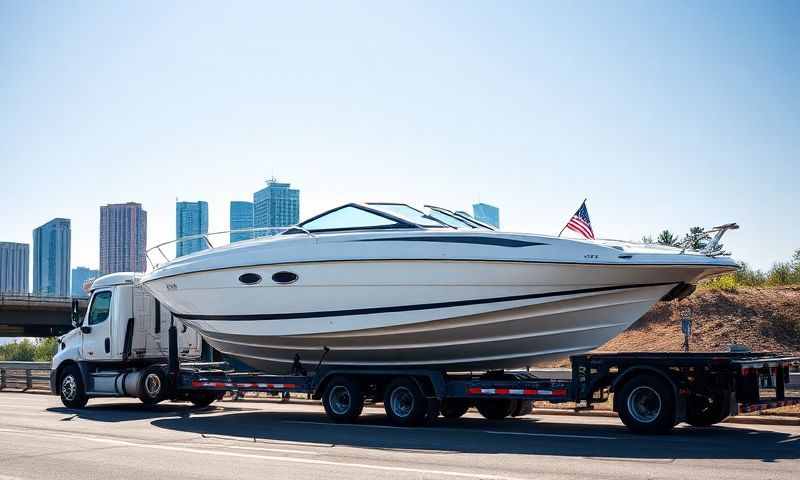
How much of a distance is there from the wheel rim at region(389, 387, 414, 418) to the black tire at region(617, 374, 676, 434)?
129 inches

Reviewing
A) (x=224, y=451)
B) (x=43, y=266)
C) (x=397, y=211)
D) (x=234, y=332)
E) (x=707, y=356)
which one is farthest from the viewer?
(x=43, y=266)

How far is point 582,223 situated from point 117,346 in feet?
36.5

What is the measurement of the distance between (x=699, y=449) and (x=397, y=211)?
6.12m

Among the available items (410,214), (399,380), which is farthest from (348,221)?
(399,380)

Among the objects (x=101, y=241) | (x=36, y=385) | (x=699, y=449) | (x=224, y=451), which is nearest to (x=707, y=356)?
(x=699, y=449)

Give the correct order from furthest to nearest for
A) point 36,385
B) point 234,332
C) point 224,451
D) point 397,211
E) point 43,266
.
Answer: point 43,266, point 36,385, point 234,332, point 397,211, point 224,451

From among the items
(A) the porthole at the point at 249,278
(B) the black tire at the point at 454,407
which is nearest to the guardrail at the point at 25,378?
(A) the porthole at the point at 249,278

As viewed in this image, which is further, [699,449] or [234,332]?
[234,332]

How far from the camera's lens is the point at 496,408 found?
14.1m

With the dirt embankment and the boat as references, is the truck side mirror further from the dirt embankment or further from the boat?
the dirt embankment

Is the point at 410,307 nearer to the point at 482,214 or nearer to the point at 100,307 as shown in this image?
the point at 482,214

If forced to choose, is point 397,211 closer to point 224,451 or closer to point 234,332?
point 234,332

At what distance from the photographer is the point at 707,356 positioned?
37.2 feet

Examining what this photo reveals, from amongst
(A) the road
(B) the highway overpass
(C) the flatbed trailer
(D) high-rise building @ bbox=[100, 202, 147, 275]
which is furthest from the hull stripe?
(D) high-rise building @ bbox=[100, 202, 147, 275]
